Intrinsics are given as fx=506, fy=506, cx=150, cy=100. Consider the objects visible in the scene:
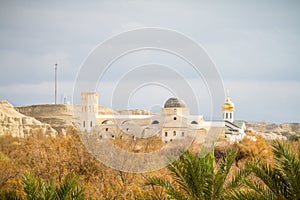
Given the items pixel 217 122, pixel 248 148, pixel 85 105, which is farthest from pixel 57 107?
pixel 248 148

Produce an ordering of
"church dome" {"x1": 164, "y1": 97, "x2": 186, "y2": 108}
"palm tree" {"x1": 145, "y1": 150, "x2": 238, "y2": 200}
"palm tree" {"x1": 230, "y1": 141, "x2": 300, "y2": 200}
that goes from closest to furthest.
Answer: "palm tree" {"x1": 230, "y1": 141, "x2": 300, "y2": 200} < "palm tree" {"x1": 145, "y1": 150, "x2": 238, "y2": 200} < "church dome" {"x1": 164, "y1": 97, "x2": 186, "y2": 108}

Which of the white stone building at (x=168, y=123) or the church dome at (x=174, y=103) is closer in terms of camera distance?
the white stone building at (x=168, y=123)

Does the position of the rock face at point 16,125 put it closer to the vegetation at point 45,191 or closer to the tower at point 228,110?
the tower at point 228,110

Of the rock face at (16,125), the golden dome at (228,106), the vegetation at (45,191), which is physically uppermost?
the golden dome at (228,106)

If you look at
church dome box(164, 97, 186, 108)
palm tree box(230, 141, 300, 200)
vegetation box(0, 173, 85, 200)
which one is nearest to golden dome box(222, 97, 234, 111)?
church dome box(164, 97, 186, 108)

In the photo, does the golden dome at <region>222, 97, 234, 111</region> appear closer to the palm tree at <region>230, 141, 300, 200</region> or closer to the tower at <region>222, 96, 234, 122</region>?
the tower at <region>222, 96, 234, 122</region>

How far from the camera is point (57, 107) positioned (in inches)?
4289

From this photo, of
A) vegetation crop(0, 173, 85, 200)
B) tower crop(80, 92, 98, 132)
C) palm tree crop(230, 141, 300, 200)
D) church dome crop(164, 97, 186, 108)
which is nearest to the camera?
palm tree crop(230, 141, 300, 200)

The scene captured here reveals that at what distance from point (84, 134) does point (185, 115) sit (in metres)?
34.2

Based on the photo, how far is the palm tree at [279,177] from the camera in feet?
33.2

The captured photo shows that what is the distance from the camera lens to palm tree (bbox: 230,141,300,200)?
33.2ft

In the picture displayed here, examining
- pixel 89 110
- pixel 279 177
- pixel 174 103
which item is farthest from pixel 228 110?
pixel 279 177

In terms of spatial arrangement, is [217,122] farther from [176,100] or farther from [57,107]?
[57,107]

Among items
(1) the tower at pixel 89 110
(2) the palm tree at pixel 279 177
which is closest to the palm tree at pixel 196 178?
(2) the palm tree at pixel 279 177
